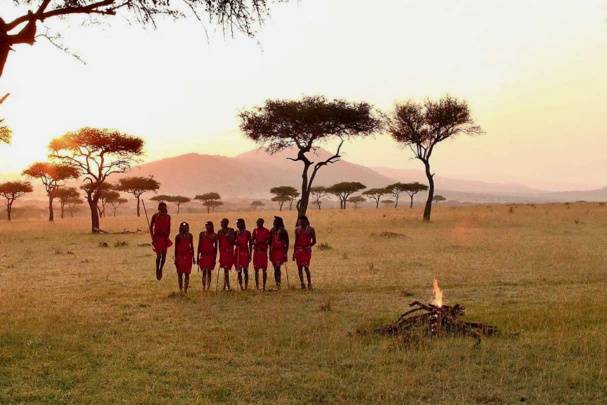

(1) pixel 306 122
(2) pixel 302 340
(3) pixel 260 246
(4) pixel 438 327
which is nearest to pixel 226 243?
(3) pixel 260 246

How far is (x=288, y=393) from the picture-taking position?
21.2ft

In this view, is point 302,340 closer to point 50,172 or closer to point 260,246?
point 260,246

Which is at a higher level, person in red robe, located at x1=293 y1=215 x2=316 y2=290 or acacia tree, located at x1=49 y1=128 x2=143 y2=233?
acacia tree, located at x1=49 y1=128 x2=143 y2=233

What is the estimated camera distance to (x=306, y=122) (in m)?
36.8

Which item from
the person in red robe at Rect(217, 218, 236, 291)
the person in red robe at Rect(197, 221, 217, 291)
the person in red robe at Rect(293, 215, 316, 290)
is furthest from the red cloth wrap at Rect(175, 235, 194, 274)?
the person in red robe at Rect(293, 215, 316, 290)

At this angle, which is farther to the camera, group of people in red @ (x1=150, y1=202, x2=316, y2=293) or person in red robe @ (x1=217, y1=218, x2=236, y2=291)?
person in red robe @ (x1=217, y1=218, x2=236, y2=291)

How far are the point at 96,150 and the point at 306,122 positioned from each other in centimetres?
1950

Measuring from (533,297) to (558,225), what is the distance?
97.7ft

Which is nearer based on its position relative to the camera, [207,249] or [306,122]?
[207,249]

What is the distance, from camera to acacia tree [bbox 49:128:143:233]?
4428 centimetres

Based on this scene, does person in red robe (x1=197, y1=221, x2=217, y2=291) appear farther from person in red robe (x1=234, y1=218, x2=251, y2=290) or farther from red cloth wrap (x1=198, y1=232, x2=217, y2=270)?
person in red robe (x1=234, y1=218, x2=251, y2=290)

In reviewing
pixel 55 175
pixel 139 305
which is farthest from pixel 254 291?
pixel 55 175

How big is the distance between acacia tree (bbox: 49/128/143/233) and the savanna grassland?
2724cm

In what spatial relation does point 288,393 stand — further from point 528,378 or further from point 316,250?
point 316,250
